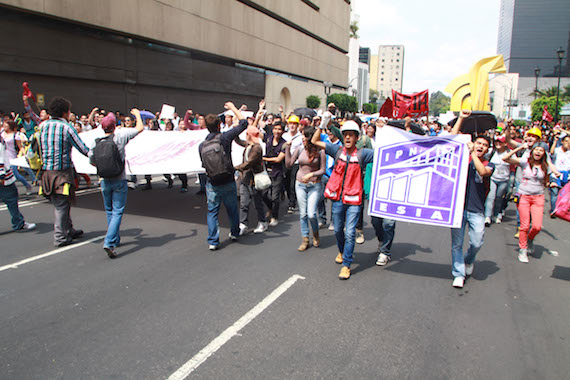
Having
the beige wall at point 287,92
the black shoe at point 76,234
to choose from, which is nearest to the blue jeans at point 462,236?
the black shoe at point 76,234

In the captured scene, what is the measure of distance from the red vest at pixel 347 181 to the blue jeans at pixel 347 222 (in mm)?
99

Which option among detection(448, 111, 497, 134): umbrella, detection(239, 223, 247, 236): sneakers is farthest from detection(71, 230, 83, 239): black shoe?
detection(448, 111, 497, 134): umbrella

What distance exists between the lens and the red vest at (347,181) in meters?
5.15

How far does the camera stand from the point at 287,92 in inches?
1786

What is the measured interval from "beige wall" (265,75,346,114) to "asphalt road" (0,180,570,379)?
35.6 m

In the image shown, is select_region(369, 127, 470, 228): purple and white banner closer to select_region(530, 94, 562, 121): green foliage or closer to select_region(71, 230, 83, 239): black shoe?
select_region(71, 230, 83, 239): black shoe

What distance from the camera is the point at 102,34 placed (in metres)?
22.1

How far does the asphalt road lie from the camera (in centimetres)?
336

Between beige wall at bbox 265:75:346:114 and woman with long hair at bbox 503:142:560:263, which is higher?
beige wall at bbox 265:75:346:114

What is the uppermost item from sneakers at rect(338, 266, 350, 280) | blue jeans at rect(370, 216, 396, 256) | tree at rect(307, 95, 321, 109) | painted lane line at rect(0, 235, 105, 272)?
tree at rect(307, 95, 321, 109)

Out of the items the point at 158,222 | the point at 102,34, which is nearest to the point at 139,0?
the point at 102,34

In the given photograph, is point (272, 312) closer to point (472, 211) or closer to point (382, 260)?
point (382, 260)

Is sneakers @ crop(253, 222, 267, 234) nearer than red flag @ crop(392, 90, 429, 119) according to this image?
Yes

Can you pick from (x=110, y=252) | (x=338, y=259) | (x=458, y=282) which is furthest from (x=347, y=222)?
(x=110, y=252)
